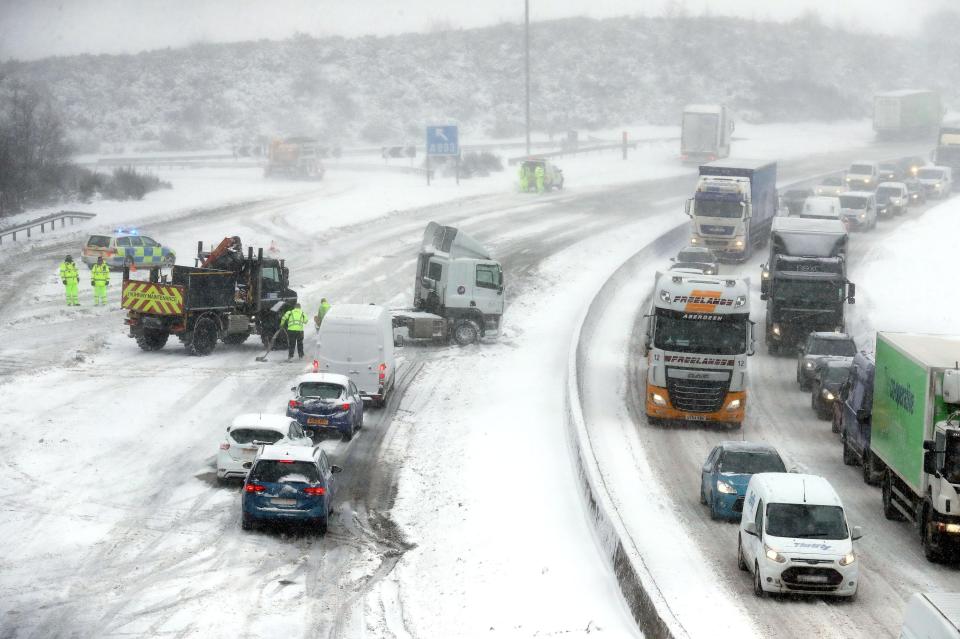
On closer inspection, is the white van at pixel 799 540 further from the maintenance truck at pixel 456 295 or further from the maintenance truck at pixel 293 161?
the maintenance truck at pixel 293 161

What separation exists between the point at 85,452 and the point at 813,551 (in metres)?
15.9

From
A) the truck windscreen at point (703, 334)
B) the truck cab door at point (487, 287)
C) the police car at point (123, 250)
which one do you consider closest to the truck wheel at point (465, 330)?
the truck cab door at point (487, 287)

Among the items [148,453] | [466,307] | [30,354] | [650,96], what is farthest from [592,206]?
[650,96]

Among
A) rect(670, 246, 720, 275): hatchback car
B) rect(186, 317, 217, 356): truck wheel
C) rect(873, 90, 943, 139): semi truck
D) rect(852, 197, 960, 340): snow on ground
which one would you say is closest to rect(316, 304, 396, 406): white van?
rect(186, 317, 217, 356): truck wheel

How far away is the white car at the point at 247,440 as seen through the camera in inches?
969

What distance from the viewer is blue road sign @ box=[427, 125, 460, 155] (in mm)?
72250

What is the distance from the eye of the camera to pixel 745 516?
2003cm

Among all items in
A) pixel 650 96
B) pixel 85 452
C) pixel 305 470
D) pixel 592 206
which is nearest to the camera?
pixel 305 470

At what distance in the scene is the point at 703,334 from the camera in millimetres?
29031

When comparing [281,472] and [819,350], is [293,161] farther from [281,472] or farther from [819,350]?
[281,472]

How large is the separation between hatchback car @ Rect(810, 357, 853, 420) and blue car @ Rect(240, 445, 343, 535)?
14.2 meters

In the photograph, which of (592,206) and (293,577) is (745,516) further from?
(592,206)

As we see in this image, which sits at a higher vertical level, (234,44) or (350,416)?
(234,44)

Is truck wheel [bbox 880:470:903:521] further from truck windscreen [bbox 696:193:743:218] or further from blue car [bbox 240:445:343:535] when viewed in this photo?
truck windscreen [bbox 696:193:743:218]
